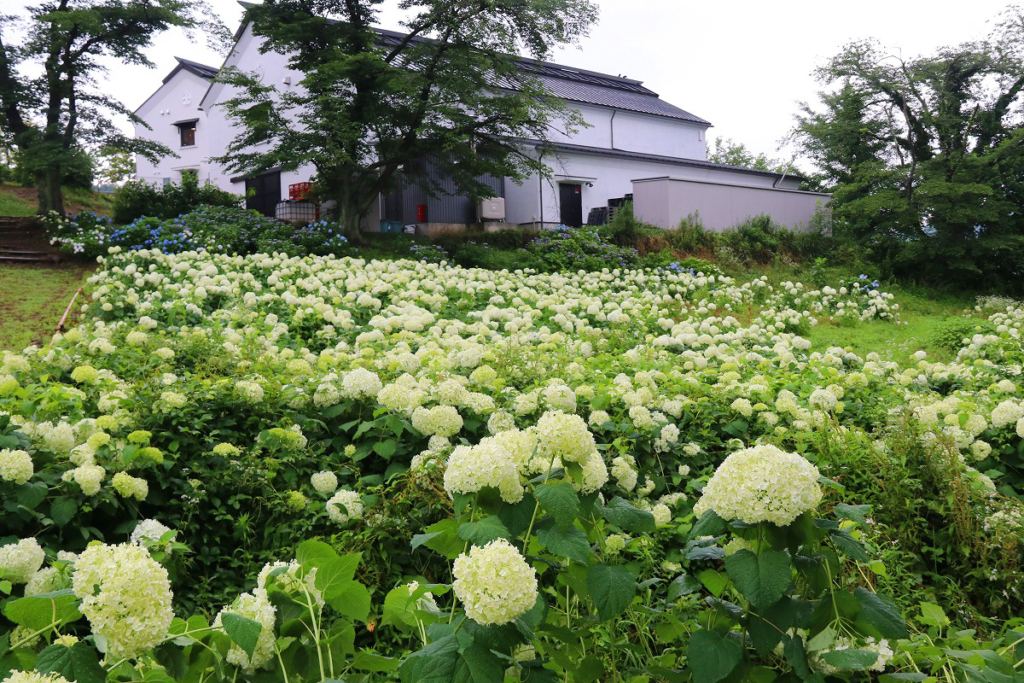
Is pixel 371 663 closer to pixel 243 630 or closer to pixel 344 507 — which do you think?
pixel 243 630

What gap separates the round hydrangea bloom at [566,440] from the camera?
183 cm

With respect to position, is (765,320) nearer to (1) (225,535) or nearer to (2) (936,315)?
(2) (936,315)

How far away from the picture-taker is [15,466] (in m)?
2.54

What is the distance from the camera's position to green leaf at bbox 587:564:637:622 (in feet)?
5.70

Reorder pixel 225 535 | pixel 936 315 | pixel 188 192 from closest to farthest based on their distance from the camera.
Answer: pixel 225 535 → pixel 936 315 → pixel 188 192

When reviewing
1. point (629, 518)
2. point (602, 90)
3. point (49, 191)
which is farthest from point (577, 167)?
point (629, 518)

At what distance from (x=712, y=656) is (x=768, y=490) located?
0.43 meters

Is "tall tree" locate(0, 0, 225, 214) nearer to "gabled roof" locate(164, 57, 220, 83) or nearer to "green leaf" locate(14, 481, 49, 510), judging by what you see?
"gabled roof" locate(164, 57, 220, 83)

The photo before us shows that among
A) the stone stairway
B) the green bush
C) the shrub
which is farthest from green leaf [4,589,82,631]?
the green bush

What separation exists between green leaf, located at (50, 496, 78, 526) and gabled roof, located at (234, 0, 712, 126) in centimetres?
2402

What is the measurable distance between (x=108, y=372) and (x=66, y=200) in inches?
960

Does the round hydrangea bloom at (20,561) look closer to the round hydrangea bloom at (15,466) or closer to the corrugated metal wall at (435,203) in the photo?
the round hydrangea bloom at (15,466)

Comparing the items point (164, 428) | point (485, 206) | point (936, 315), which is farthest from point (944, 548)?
point (485, 206)

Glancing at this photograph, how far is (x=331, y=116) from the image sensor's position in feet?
52.3
